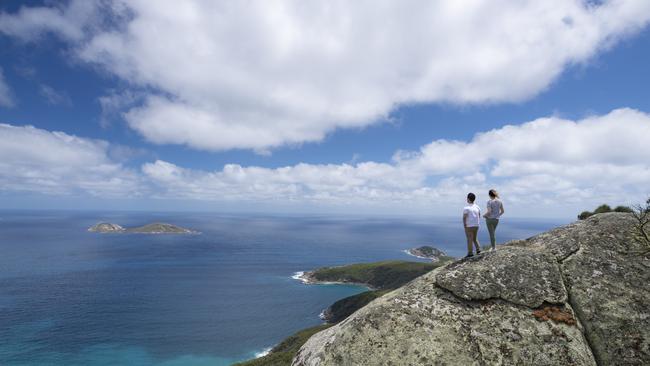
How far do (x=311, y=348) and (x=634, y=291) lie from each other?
42.8ft

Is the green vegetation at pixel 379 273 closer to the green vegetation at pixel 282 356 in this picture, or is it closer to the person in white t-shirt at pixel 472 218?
the green vegetation at pixel 282 356

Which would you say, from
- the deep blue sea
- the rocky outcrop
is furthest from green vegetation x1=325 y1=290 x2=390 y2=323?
the rocky outcrop

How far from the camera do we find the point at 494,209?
17.6 meters

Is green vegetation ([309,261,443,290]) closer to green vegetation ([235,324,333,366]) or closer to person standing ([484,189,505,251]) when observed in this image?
green vegetation ([235,324,333,366])

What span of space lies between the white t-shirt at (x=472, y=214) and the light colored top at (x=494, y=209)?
2.46 feet

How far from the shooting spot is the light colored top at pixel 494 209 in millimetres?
17438

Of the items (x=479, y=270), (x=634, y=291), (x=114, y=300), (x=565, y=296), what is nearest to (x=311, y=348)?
(x=479, y=270)

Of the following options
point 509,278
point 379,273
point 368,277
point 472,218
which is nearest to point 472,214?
point 472,218

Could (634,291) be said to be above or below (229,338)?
above

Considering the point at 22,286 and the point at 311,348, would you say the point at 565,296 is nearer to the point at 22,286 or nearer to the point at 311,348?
the point at 311,348

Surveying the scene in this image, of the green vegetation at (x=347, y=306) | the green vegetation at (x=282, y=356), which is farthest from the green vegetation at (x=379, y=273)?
the green vegetation at (x=282, y=356)

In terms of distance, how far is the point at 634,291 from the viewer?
13500 mm

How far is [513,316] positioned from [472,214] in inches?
219

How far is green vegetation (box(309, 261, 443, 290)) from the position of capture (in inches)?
6596
